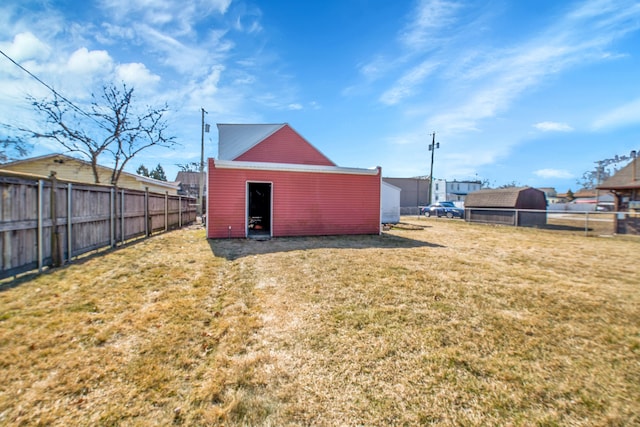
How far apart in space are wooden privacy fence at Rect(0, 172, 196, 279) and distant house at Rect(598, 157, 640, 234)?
19.0 m

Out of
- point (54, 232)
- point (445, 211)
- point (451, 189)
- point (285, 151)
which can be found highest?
point (451, 189)

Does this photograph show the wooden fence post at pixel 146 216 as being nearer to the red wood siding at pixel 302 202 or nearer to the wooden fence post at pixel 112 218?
the wooden fence post at pixel 112 218

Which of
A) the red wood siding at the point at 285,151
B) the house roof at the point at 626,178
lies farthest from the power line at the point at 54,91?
the house roof at the point at 626,178

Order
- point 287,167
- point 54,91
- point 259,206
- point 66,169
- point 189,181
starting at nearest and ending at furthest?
point 287,167 → point 54,91 → point 259,206 → point 66,169 → point 189,181

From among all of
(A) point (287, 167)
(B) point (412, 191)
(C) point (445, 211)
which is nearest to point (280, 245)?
(A) point (287, 167)

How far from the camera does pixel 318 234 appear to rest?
9727 millimetres

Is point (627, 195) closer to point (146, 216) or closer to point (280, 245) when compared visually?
point (280, 245)

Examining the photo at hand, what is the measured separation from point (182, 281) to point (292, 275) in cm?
194

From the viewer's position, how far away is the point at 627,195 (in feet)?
38.9

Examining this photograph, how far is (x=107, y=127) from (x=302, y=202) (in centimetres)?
1334

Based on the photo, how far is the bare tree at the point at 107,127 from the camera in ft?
42.0

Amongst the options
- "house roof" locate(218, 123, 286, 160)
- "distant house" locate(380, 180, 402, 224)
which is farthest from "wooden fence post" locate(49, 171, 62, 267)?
"distant house" locate(380, 180, 402, 224)

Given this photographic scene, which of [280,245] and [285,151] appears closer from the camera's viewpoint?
[280,245]

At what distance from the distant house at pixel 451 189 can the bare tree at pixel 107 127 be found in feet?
125
